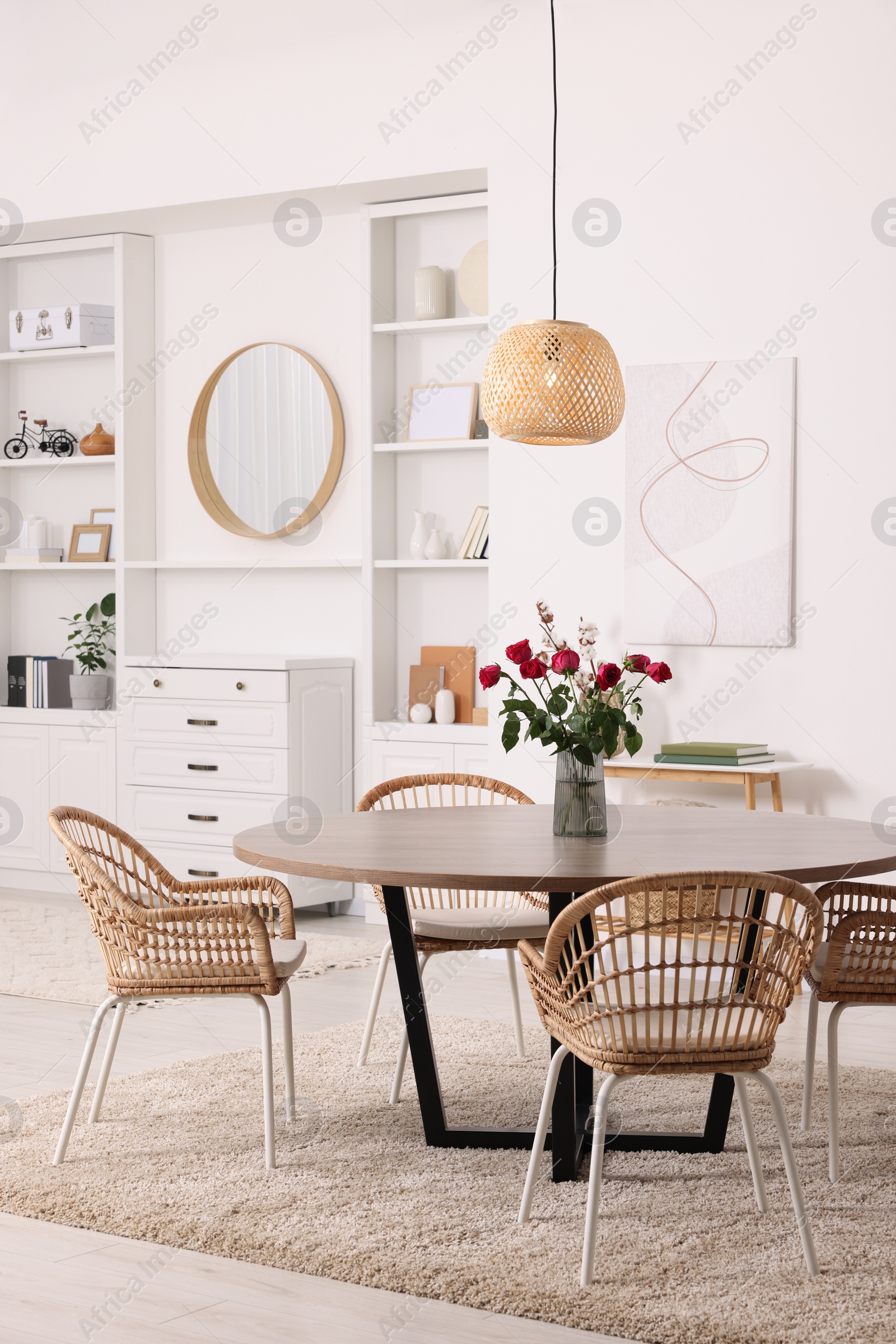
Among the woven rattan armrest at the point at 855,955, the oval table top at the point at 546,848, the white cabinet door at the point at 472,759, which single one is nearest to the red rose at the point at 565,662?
the oval table top at the point at 546,848

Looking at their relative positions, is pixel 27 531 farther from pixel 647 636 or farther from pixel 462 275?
pixel 647 636

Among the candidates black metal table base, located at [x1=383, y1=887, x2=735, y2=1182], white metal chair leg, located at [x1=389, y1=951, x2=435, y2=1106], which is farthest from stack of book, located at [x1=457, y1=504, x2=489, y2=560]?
black metal table base, located at [x1=383, y1=887, x2=735, y2=1182]

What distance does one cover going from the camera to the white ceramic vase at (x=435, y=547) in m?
6.16

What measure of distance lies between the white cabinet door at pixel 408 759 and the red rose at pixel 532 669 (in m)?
2.53

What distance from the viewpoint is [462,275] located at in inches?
240

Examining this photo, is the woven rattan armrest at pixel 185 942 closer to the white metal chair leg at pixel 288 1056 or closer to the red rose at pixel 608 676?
the white metal chair leg at pixel 288 1056

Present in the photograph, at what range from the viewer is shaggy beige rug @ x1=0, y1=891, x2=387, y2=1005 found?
5078mm

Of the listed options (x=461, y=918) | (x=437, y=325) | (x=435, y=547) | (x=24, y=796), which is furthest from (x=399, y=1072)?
(x=24, y=796)

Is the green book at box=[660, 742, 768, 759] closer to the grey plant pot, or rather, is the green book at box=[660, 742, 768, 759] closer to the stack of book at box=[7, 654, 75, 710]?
the grey plant pot

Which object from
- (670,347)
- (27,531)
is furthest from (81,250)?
(670,347)

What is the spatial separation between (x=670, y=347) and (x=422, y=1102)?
2862mm

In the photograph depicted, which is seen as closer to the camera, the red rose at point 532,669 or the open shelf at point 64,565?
the red rose at point 532,669

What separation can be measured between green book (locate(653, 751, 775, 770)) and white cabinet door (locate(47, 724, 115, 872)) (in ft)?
8.55

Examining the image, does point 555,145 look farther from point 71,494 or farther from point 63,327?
point 71,494
